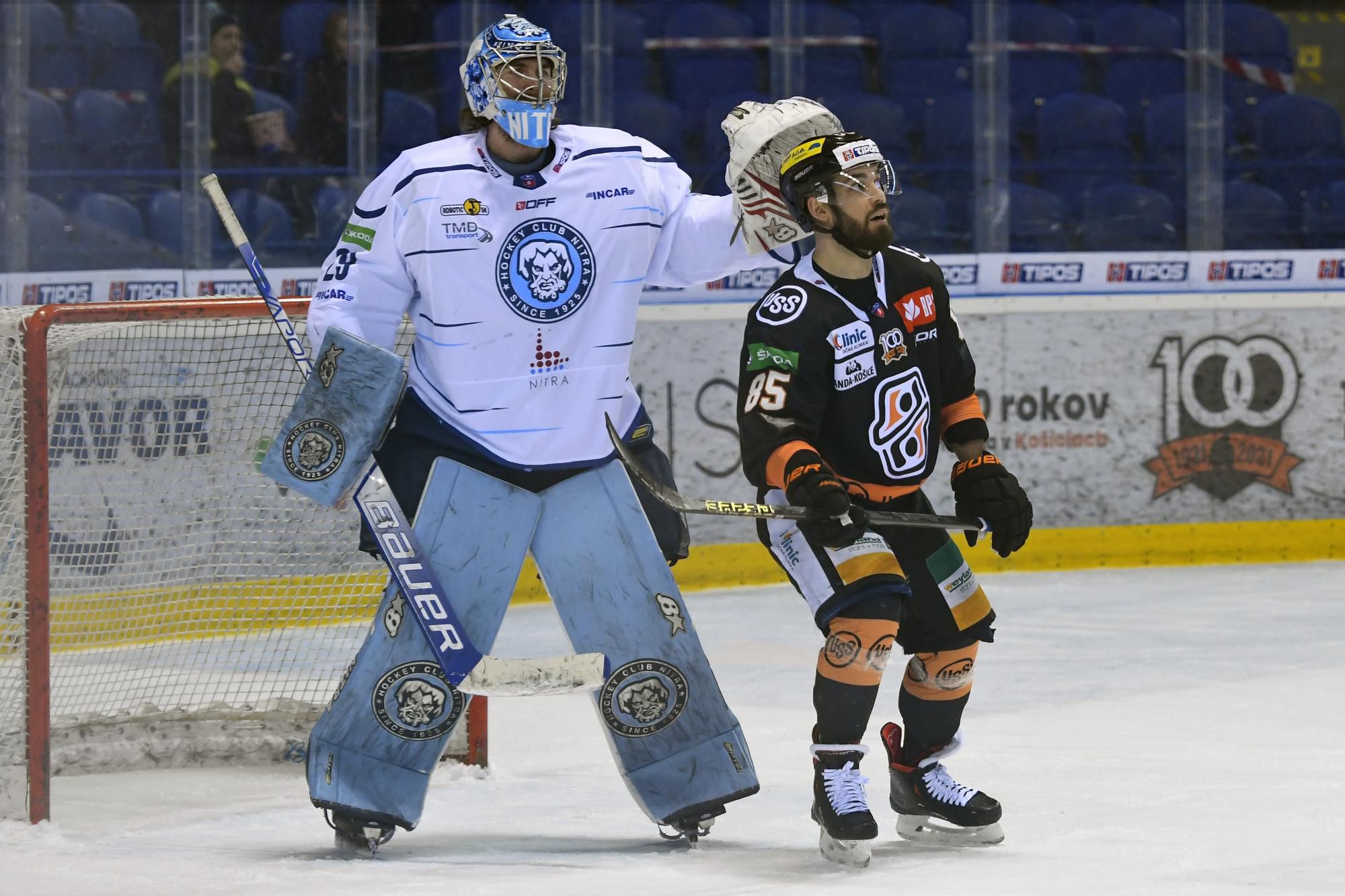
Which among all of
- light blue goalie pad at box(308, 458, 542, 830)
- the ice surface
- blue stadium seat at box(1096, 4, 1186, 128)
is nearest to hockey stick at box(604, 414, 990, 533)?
light blue goalie pad at box(308, 458, 542, 830)

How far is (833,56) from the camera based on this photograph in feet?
24.3

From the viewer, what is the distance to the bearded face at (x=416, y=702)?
127 inches

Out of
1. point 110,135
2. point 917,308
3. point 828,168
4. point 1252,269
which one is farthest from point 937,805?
point 110,135

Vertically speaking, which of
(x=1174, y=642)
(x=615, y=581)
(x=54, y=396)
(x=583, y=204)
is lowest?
(x=1174, y=642)

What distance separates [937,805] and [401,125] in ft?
13.2

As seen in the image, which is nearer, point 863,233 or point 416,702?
point 863,233

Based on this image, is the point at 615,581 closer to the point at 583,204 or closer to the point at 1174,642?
the point at 583,204

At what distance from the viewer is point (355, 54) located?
6.63m

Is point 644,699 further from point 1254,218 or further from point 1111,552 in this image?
point 1254,218

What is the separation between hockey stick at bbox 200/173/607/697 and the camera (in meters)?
3.16

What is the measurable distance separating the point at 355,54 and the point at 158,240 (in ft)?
3.14

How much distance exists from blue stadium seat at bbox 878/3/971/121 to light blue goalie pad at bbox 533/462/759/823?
424 cm

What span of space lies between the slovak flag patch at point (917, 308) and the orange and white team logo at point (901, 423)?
73 millimetres

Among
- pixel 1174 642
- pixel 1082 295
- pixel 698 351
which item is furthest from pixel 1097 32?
pixel 1174 642
